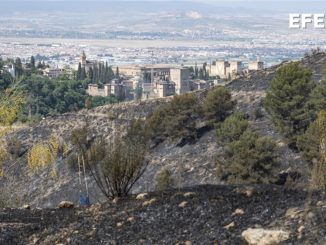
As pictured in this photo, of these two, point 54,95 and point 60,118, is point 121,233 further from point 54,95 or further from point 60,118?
point 54,95

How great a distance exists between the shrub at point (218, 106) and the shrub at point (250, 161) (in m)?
7.56

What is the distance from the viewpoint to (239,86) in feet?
114

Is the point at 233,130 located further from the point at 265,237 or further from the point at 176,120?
the point at 265,237

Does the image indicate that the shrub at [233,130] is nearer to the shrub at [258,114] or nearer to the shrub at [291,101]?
the shrub at [291,101]

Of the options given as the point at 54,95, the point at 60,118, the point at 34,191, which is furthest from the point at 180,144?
the point at 54,95

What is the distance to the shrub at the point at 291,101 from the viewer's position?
78.0 ft

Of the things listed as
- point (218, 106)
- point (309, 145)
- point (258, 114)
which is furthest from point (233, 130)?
point (218, 106)

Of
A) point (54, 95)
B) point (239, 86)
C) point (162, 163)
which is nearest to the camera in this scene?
point (162, 163)

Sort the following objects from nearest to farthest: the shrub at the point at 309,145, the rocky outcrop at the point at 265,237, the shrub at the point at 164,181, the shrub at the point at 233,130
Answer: the rocky outcrop at the point at 265,237
the shrub at the point at 309,145
the shrub at the point at 164,181
the shrub at the point at 233,130

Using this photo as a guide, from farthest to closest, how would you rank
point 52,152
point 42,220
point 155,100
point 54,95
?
point 54,95
point 155,100
point 52,152
point 42,220

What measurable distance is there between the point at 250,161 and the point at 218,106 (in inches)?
358

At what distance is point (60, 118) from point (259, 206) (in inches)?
1141

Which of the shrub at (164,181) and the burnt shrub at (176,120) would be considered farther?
the burnt shrub at (176,120)

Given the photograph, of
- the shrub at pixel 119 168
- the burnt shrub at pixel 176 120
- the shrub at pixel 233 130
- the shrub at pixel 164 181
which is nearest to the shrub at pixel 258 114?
the burnt shrub at pixel 176 120
